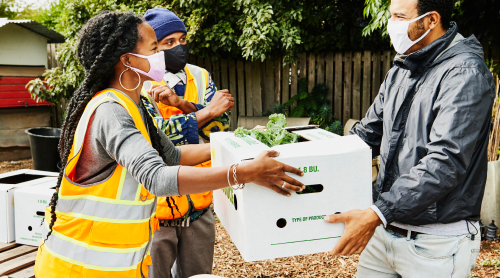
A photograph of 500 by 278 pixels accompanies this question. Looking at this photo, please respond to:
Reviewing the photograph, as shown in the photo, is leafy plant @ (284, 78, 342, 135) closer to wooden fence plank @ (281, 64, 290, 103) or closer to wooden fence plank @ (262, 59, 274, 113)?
wooden fence plank @ (281, 64, 290, 103)

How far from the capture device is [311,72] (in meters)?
7.07

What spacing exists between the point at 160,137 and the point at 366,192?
40.5 inches

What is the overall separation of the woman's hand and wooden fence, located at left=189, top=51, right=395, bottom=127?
5551 mm

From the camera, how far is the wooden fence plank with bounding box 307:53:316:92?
23.0ft

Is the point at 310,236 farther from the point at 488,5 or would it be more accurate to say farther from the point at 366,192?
the point at 488,5

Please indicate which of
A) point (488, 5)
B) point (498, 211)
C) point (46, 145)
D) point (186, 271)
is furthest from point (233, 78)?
point (186, 271)

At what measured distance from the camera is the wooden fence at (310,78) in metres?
6.64

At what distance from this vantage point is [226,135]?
6.13 feet

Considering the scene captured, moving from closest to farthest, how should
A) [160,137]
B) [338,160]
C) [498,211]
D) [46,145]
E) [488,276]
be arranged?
1. [338,160]
2. [160,137]
3. [488,276]
4. [498,211]
5. [46,145]

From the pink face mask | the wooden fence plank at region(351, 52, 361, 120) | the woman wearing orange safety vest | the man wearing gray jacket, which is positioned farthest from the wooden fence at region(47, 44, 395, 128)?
the woman wearing orange safety vest

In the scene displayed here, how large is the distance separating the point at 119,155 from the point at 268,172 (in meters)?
0.57

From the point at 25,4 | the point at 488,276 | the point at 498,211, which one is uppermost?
the point at 25,4

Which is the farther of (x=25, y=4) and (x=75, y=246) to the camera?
(x=25, y=4)

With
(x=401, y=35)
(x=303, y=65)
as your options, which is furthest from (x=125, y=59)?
(x=303, y=65)
